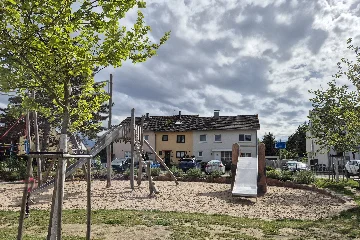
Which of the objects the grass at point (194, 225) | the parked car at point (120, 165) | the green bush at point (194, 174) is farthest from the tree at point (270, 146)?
the grass at point (194, 225)

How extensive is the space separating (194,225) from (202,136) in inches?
1728

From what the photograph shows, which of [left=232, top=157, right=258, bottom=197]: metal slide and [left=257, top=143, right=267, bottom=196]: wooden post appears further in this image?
[left=257, top=143, right=267, bottom=196]: wooden post

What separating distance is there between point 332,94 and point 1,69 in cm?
1902

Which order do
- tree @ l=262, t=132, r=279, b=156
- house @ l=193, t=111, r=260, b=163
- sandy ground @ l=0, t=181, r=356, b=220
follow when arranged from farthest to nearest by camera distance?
tree @ l=262, t=132, r=279, b=156, house @ l=193, t=111, r=260, b=163, sandy ground @ l=0, t=181, r=356, b=220

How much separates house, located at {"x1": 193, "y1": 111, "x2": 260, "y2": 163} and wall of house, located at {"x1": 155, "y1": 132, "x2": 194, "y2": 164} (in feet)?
Result: 3.09

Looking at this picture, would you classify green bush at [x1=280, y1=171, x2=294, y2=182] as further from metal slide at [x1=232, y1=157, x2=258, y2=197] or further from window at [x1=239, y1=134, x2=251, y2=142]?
window at [x1=239, y1=134, x2=251, y2=142]

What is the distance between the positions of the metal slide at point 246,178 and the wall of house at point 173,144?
3431 cm

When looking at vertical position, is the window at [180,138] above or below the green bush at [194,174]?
above

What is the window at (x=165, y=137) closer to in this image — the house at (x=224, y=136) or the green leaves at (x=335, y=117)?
the house at (x=224, y=136)

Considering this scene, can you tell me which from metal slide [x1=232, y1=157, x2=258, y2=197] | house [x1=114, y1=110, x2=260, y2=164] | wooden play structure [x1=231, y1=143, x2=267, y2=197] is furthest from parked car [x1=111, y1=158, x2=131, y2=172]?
metal slide [x1=232, y1=157, x2=258, y2=197]

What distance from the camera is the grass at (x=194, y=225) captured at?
25.8ft

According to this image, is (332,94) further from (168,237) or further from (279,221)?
(168,237)

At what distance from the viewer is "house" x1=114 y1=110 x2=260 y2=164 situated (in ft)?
164

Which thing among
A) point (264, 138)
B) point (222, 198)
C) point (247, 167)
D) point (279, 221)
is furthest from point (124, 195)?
point (264, 138)
